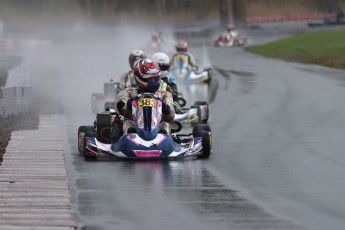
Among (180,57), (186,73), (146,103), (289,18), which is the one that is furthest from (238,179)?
(289,18)

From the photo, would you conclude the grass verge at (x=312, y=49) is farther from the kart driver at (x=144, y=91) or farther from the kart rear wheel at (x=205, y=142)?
the kart rear wheel at (x=205, y=142)

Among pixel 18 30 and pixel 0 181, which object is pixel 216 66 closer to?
pixel 0 181

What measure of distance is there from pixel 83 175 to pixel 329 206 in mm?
3276

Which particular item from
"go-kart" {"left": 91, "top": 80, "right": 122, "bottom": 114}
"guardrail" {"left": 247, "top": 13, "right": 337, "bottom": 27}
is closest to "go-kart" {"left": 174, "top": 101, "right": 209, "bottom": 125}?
"go-kart" {"left": 91, "top": 80, "right": 122, "bottom": 114}

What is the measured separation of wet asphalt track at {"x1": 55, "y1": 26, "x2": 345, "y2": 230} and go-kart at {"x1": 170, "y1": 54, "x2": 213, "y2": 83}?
265 inches

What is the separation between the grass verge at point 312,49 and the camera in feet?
116

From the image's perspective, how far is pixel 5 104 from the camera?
19344 millimetres

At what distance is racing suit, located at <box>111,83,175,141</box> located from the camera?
45.3 feet

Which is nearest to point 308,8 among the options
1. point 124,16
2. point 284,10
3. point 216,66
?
point 284,10

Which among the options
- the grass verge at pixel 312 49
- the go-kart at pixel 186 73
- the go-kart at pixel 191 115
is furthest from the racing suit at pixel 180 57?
the go-kart at pixel 191 115

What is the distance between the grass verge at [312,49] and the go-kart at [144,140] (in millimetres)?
19056

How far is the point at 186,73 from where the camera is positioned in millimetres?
28391

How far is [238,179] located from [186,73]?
1645 centimetres

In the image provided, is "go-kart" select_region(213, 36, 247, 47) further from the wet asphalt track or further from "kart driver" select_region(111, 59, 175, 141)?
"kart driver" select_region(111, 59, 175, 141)
